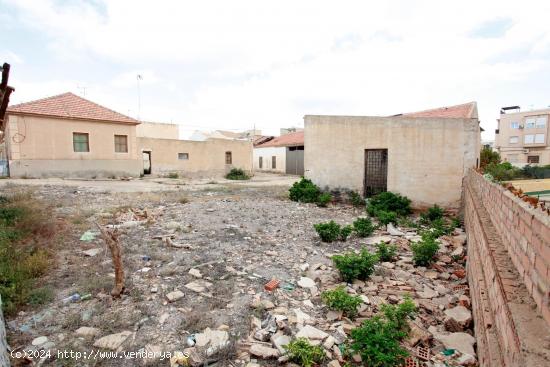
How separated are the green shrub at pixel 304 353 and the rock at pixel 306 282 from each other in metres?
1.41

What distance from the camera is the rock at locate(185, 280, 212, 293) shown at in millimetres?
3842

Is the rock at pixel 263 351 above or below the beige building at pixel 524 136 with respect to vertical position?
below

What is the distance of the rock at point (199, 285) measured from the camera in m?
3.84

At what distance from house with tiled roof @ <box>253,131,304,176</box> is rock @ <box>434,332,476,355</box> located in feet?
66.4

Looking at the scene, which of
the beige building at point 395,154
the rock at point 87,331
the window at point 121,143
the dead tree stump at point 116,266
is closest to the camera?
the rock at point 87,331

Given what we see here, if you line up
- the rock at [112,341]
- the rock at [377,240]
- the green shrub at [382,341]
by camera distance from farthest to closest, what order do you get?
the rock at [377,240], the rock at [112,341], the green shrub at [382,341]

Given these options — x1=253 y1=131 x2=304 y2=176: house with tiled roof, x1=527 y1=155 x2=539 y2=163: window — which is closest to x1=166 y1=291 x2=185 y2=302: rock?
x1=253 y1=131 x2=304 y2=176: house with tiled roof

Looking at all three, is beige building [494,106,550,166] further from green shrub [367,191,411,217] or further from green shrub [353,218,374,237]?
green shrub [353,218,374,237]

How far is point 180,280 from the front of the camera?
13.4ft

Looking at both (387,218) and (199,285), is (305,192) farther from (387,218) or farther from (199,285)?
(199,285)

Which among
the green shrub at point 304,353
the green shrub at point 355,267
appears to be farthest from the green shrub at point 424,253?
the green shrub at point 304,353

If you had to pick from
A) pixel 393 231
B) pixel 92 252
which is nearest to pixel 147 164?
pixel 92 252

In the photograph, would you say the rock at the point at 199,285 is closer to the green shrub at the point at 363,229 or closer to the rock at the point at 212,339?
the rock at the point at 212,339

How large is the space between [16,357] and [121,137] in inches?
636
